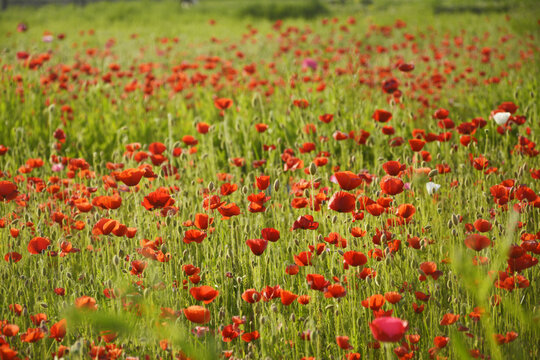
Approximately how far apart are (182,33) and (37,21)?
255 inches

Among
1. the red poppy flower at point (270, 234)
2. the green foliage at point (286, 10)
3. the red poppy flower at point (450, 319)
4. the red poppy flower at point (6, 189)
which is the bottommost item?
the red poppy flower at point (450, 319)

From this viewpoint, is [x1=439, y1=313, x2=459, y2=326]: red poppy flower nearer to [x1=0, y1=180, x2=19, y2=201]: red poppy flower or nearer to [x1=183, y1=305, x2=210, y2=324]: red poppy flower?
[x1=183, y1=305, x2=210, y2=324]: red poppy flower

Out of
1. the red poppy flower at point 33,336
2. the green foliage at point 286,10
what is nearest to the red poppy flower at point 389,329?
the red poppy flower at point 33,336

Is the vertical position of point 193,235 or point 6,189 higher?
point 6,189

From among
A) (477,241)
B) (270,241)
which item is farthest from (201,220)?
(477,241)

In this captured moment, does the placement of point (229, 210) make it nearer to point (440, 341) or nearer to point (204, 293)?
point (204, 293)

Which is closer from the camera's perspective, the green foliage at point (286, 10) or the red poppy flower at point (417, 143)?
the red poppy flower at point (417, 143)

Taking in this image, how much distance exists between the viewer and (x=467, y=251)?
6.63 feet

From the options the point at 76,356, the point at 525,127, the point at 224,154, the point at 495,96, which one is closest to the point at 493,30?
the point at 495,96

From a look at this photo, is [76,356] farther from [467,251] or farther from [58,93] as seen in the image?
[58,93]

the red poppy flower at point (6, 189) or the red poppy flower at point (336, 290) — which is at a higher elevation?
the red poppy flower at point (6, 189)

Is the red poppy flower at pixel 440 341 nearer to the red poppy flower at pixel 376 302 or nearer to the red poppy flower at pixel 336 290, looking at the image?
the red poppy flower at pixel 376 302

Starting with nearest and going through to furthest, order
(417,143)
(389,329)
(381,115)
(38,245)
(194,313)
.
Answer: (389,329) → (194,313) → (38,245) → (417,143) → (381,115)

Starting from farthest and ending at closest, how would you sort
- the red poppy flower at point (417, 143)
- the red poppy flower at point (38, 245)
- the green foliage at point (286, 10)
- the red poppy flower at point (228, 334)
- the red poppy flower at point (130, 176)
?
the green foliage at point (286, 10), the red poppy flower at point (417, 143), the red poppy flower at point (130, 176), the red poppy flower at point (38, 245), the red poppy flower at point (228, 334)
